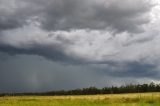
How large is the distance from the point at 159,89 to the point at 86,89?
3771cm

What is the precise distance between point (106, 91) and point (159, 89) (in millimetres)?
25811

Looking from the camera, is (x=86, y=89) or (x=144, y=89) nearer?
(x=144, y=89)

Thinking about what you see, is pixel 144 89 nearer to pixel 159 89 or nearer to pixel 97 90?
pixel 159 89

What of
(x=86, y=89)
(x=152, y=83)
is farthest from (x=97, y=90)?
(x=152, y=83)

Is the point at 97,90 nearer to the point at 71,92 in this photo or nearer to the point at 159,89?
the point at 71,92

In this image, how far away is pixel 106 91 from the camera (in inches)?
6353

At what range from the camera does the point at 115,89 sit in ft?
518

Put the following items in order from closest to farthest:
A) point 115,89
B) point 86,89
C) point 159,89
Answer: point 159,89 < point 115,89 < point 86,89

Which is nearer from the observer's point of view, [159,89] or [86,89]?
[159,89]

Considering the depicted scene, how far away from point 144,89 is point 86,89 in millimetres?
30542

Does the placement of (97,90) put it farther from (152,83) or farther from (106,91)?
(152,83)

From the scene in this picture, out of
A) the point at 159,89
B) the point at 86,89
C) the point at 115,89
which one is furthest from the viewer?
the point at 86,89

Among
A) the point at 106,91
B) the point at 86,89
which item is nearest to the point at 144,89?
the point at 106,91

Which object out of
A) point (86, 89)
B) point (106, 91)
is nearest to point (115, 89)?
point (106, 91)
